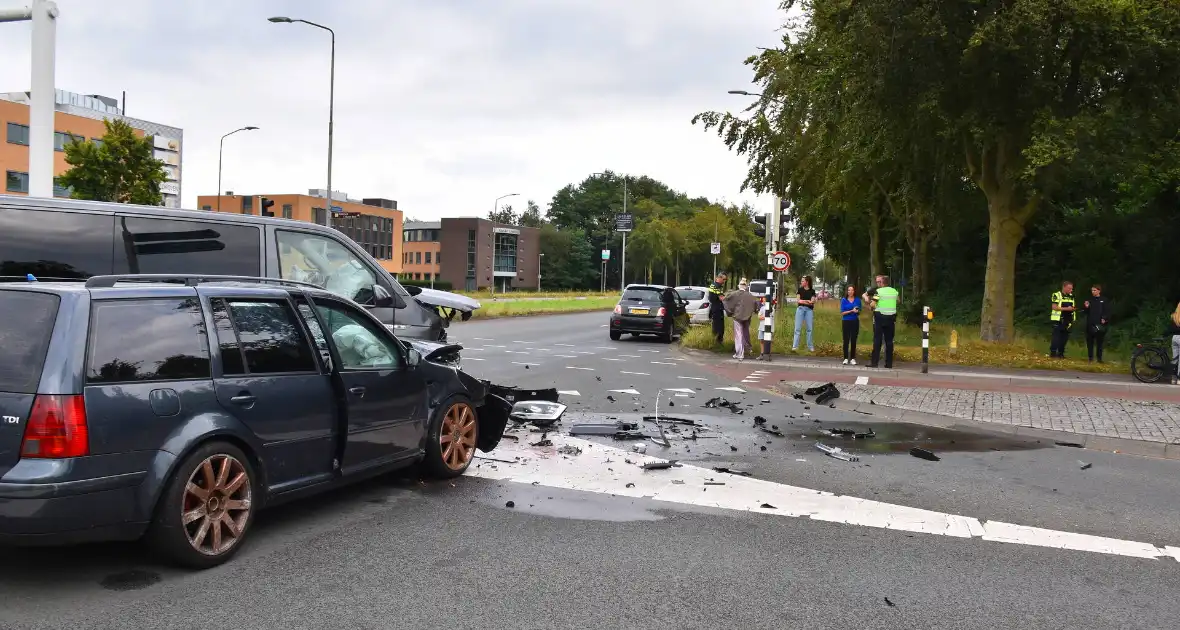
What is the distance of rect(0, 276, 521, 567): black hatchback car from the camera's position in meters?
4.05

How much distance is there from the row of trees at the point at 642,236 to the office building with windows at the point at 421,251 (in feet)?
42.7

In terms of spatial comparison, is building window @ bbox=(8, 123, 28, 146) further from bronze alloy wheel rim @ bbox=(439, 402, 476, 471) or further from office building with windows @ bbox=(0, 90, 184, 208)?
bronze alloy wheel rim @ bbox=(439, 402, 476, 471)

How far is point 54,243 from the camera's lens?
640cm

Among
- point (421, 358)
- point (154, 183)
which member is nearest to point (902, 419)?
point (421, 358)

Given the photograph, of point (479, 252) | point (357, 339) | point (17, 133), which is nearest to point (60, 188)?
point (17, 133)

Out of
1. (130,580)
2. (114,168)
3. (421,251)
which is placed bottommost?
(130,580)

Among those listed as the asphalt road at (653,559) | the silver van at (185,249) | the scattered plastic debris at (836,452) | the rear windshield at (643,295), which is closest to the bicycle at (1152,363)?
the asphalt road at (653,559)

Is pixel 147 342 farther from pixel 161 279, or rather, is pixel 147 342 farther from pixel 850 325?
pixel 850 325

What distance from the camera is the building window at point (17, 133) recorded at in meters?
56.9

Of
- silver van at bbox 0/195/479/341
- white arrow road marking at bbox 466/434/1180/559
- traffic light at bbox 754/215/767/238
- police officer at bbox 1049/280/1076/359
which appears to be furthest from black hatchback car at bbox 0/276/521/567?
police officer at bbox 1049/280/1076/359

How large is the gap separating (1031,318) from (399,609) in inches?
1208

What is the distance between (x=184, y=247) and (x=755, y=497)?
185 inches

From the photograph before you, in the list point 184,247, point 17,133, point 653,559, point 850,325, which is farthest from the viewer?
point 17,133

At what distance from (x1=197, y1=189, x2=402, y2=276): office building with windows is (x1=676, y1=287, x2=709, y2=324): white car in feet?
213
